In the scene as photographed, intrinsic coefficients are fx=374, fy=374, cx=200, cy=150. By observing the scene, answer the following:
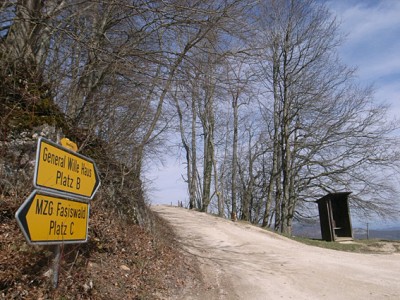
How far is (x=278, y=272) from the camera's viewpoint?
9.16 meters

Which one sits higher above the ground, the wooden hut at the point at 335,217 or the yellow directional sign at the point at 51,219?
the wooden hut at the point at 335,217

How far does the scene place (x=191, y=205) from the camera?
3089 centimetres

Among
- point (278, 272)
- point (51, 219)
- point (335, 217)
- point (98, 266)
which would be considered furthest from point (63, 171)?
point (335, 217)

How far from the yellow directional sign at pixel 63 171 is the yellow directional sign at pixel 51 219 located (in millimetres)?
115

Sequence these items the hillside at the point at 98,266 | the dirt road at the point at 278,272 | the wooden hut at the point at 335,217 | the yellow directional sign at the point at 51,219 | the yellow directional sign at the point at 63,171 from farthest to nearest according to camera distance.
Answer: the wooden hut at the point at 335,217 → the dirt road at the point at 278,272 → the hillside at the point at 98,266 → the yellow directional sign at the point at 63,171 → the yellow directional sign at the point at 51,219

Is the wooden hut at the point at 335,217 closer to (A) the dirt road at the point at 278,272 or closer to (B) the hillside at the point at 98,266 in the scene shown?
(A) the dirt road at the point at 278,272

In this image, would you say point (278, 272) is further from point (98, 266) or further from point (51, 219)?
point (51, 219)

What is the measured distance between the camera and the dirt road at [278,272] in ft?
24.1

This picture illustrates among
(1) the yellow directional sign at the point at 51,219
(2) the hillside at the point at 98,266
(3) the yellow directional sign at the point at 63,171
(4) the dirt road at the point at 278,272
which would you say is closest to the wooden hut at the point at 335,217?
(4) the dirt road at the point at 278,272

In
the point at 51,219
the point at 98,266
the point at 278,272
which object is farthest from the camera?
the point at 278,272

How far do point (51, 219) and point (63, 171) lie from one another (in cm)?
53

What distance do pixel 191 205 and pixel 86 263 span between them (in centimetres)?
2543

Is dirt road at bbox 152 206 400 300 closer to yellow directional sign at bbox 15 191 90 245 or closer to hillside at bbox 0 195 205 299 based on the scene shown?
hillside at bbox 0 195 205 299

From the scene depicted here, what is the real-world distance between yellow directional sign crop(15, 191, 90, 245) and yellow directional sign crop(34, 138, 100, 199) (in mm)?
115
